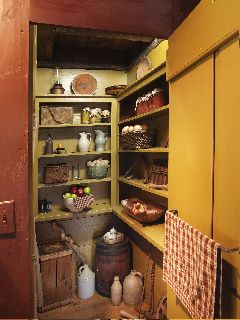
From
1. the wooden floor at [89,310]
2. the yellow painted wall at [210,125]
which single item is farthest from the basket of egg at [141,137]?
the wooden floor at [89,310]

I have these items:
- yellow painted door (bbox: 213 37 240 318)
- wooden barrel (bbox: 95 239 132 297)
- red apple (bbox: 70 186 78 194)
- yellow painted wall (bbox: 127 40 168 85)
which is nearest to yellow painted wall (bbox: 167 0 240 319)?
yellow painted door (bbox: 213 37 240 318)

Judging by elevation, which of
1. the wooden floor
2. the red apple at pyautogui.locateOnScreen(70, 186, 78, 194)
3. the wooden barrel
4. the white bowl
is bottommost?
the wooden floor

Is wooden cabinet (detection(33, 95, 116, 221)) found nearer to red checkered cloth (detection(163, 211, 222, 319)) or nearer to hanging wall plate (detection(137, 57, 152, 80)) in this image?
hanging wall plate (detection(137, 57, 152, 80))

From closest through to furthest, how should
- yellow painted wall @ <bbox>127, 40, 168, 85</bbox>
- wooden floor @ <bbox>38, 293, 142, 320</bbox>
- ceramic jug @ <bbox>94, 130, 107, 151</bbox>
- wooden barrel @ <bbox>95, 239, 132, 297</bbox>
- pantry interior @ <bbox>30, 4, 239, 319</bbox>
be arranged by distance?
1. pantry interior @ <bbox>30, 4, 239, 319</bbox>
2. yellow painted wall @ <bbox>127, 40, 168, 85</bbox>
3. wooden floor @ <bbox>38, 293, 142, 320</bbox>
4. wooden barrel @ <bbox>95, 239, 132, 297</bbox>
5. ceramic jug @ <bbox>94, 130, 107, 151</bbox>

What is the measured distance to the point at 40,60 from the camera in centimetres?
373

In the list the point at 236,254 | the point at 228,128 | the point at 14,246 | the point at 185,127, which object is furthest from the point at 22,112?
the point at 236,254

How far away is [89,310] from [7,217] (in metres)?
2.26

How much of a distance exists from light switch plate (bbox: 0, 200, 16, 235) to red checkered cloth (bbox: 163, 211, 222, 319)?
1.02m

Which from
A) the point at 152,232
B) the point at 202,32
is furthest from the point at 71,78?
the point at 202,32

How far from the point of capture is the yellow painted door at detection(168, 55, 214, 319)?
1460mm

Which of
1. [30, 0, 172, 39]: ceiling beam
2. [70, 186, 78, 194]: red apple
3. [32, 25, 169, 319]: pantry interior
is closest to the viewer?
[30, 0, 172, 39]: ceiling beam

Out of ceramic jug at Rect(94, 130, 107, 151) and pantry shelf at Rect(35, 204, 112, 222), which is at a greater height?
ceramic jug at Rect(94, 130, 107, 151)

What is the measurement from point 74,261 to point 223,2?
3.60m

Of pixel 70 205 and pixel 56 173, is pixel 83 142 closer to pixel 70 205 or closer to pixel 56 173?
pixel 56 173
